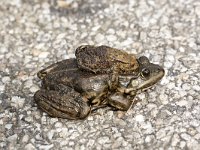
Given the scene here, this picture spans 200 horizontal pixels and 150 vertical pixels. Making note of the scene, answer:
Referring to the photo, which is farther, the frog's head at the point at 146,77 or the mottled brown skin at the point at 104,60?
the frog's head at the point at 146,77

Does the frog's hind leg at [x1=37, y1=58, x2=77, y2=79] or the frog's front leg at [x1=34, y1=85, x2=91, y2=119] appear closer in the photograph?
the frog's front leg at [x1=34, y1=85, x2=91, y2=119]

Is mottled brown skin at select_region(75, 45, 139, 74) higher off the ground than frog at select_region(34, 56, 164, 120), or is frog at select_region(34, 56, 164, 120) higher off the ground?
mottled brown skin at select_region(75, 45, 139, 74)

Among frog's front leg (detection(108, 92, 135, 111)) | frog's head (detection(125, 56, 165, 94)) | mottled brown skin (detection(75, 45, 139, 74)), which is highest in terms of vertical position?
mottled brown skin (detection(75, 45, 139, 74))

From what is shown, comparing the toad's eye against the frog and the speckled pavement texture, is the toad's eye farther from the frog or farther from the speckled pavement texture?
the speckled pavement texture

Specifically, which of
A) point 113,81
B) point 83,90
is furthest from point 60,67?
point 113,81

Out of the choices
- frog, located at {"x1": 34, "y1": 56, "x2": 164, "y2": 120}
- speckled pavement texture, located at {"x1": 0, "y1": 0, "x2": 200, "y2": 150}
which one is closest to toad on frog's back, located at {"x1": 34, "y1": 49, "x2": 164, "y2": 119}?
frog, located at {"x1": 34, "y1": 56, "x2": 164, "y2": 120}

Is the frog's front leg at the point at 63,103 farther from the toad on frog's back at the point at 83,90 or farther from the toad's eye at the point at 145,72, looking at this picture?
the toad's eye at the point at 145,72

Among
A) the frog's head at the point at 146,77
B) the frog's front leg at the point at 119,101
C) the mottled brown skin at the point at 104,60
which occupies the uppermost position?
the mottled brown skin at the point at 104,60

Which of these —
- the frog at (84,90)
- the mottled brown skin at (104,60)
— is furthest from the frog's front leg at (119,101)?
the mottled brown skin at (104,60)
